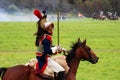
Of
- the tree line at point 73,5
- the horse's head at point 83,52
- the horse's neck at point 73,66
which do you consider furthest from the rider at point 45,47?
the tree line at point 73,5

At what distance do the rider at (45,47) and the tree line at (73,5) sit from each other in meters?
52.7

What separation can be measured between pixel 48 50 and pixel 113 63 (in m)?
10.4

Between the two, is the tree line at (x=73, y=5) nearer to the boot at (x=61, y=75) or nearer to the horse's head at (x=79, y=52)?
the horse's head at (x=79, y=52)

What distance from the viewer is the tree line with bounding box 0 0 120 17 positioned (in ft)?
227

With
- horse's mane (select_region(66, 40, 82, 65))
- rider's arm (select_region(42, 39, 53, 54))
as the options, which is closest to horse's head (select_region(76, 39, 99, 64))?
horse's mane (select_region(66, 40, 82, 65))

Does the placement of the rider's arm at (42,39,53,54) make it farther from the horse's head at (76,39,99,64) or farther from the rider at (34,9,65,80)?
the horse's head at (76,39,99,64)

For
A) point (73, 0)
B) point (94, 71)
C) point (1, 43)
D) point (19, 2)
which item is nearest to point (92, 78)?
point (94, 71)

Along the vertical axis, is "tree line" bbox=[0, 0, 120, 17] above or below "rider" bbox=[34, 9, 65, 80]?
below

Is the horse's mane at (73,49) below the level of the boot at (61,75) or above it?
above

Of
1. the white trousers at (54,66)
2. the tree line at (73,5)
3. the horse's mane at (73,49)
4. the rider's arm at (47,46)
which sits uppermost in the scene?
the rider's arm at (47,46)

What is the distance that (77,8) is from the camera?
291 feet

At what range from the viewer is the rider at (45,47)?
11.1m

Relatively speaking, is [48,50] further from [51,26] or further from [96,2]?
[96,2]

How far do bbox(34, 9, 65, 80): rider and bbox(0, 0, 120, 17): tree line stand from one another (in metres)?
52.7
